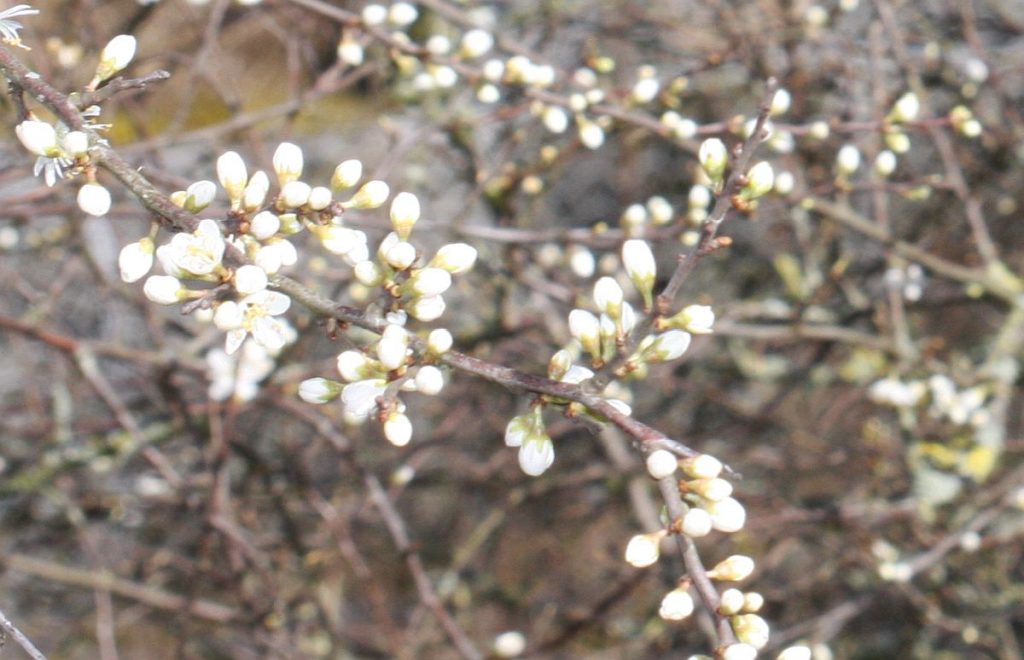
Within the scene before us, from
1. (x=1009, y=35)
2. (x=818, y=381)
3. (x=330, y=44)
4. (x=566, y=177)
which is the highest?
(x=1009, y=35)

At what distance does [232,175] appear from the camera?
3.17 ft

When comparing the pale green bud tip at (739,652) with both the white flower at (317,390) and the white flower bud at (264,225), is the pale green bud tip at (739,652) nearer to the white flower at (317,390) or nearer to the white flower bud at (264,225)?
the white flower at (317,390)

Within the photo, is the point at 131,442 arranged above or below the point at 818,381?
above

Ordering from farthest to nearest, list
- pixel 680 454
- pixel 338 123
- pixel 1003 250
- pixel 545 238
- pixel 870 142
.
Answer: pixel 338 123, pixel 1003 250, pixel 870 142, pixel 545 238, pixel 680 454

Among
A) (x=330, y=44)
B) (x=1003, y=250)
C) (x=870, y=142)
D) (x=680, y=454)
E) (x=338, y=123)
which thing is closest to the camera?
(x=680, y=454)

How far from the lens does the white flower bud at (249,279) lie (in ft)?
2.80

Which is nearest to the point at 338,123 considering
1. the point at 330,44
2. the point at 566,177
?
the point at 330,44

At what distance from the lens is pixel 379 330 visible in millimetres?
906

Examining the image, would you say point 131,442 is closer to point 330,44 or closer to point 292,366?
point 292,366


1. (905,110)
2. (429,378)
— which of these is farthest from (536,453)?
(905,110)

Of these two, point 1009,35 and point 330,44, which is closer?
point 1009,35

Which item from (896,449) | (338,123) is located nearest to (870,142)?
(896,449)

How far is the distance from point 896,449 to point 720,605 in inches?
89.4

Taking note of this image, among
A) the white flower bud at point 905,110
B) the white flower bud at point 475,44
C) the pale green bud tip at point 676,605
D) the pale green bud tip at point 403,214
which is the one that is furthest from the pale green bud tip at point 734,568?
the white flower bud at point 475,44
